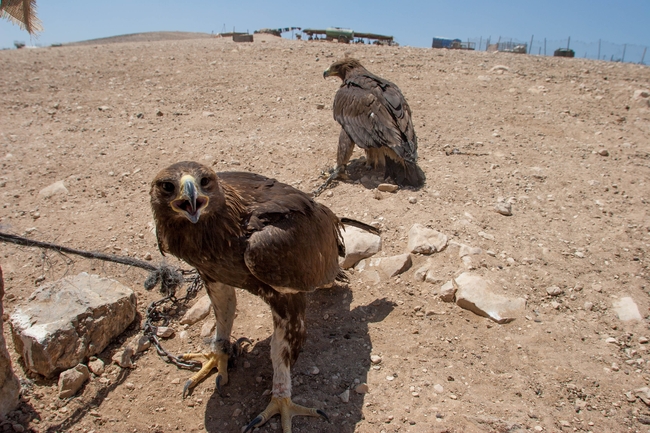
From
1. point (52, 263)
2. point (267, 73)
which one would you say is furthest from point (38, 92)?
point (52, 263)

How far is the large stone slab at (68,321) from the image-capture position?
3.40 metres

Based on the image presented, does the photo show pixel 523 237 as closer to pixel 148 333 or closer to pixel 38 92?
pixel 148 333

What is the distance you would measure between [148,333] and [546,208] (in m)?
4.80

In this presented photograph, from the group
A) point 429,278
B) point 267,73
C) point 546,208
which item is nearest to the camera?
point 429,278

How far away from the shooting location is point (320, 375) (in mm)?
3545

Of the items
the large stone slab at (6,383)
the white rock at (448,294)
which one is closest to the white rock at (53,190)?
the large stone slab at (6,383)

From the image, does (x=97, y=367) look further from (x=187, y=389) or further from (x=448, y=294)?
(x=448, y=294)

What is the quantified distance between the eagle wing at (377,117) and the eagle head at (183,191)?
13.3 ft

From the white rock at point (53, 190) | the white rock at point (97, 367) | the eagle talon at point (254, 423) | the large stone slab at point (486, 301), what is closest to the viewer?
the eagle talon at point (254, 423)

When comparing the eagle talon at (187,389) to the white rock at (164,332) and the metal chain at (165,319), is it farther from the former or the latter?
the white rock at (164,332)

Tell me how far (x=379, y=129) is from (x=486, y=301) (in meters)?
3.35

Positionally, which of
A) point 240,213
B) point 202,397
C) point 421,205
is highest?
point 240,213

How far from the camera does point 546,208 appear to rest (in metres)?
5.54

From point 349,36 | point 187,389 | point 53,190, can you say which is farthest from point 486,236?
point 349,36
